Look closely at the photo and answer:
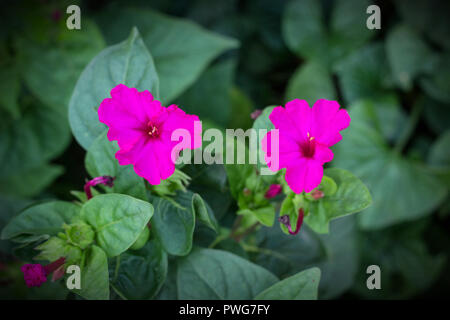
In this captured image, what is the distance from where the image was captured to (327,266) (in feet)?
3.38

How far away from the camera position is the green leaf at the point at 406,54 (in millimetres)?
1337

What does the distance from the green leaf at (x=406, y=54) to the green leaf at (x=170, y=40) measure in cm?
53

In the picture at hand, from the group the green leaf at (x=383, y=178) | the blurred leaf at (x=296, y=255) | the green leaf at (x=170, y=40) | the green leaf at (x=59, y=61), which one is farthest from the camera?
the green leaf at (x=383, y=178)

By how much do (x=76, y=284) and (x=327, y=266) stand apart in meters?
0.63

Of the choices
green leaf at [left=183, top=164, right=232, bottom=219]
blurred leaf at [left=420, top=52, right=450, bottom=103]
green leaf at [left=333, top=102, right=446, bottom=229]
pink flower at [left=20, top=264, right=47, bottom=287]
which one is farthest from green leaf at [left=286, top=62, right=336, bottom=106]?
pink flower at [left=20, top=264, right=47, bottom=287]

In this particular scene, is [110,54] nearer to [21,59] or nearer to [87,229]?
[87,229]

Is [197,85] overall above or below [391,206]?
above

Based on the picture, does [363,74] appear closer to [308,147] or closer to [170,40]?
[170,40]

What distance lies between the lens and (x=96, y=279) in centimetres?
60

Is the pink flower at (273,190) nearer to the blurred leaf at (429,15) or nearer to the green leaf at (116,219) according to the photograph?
the green leaf at (116,219)

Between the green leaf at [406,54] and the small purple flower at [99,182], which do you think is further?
the green leaf at [406,54]

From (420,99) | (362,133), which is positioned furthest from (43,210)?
(420,99)

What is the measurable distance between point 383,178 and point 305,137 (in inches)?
31.7

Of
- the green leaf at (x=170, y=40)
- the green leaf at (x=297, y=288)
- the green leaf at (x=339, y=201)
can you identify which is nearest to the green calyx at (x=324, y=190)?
the green leaf at (x=339, y=201)
